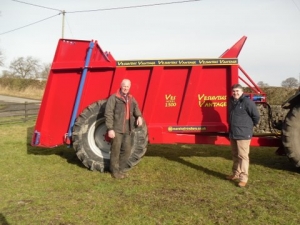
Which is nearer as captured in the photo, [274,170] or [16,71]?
[274,170]

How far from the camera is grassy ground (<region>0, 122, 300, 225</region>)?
12.1 ft

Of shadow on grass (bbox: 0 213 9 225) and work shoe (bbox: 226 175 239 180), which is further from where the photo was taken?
work shoe (bbox: 226 175 239 180)

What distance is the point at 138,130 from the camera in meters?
5.41

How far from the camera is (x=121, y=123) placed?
5.18 m

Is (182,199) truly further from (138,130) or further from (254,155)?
(254,155)

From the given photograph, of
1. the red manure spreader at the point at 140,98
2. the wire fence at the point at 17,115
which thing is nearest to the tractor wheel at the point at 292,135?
the red manure spreader at the point at 140,98

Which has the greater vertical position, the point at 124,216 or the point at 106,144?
the point at 106,144

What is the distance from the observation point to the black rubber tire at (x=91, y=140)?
17.7 feet

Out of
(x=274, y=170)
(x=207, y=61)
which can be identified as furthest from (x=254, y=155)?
(x=207, y=61)

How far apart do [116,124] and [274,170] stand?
9.91 feet

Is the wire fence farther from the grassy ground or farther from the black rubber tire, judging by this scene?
the black rubber tire

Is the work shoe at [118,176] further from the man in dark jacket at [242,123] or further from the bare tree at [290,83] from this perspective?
the bare tree at [290,83]

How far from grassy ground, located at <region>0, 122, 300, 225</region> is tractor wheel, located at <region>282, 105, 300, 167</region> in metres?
0.42

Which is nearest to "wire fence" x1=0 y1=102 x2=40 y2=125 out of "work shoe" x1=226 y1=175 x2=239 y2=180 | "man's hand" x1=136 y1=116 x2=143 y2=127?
"man's hand" x1=136 y1=116 x2=143 y2=127
